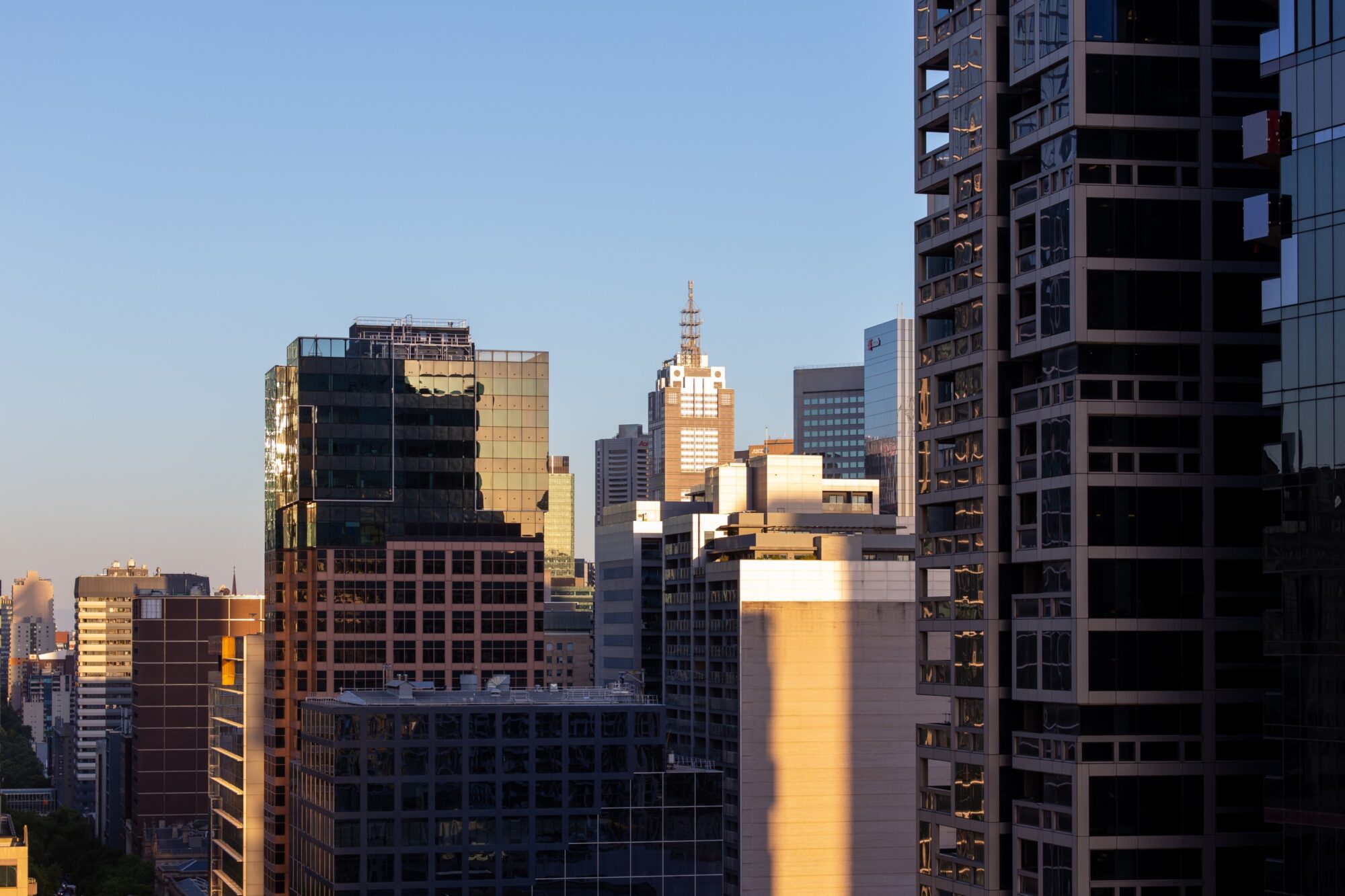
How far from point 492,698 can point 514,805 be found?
15794mm

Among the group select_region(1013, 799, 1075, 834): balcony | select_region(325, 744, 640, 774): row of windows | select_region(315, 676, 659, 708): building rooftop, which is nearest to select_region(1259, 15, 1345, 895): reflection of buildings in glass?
select_region(1013, 799, 1075, 834): balcony

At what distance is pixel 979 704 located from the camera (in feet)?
358

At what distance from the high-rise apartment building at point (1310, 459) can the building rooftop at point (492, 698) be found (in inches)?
3971

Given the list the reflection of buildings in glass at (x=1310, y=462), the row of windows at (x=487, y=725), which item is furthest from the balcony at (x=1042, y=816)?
the row of windows at (x=487, y=725)

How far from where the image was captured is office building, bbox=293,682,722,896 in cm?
17325

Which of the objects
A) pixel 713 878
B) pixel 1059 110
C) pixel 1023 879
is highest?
pixel 1059 110

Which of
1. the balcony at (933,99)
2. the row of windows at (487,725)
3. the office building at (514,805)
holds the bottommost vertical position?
the office building at (514,805)

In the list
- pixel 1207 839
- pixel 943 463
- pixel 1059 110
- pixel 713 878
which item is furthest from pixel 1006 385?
pixel 713 878

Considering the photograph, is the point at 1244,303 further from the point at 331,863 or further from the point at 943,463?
the point at 331,863

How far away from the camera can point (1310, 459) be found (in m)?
85.0

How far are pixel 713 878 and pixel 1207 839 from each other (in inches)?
3097

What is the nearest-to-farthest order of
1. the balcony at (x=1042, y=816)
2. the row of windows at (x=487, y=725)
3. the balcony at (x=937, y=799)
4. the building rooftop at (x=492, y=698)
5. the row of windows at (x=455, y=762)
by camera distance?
the balcony at (x=1042, y=816) < the balcony at (x=937, y=799) < the row of windows at (x=455, y=762) < the row of windows at (x=487, y=725) < the building rooftop at (x=492, y=698)

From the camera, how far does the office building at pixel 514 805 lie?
173m

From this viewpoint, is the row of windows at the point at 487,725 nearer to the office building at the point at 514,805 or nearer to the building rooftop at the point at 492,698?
the office building at the point at 514,805
